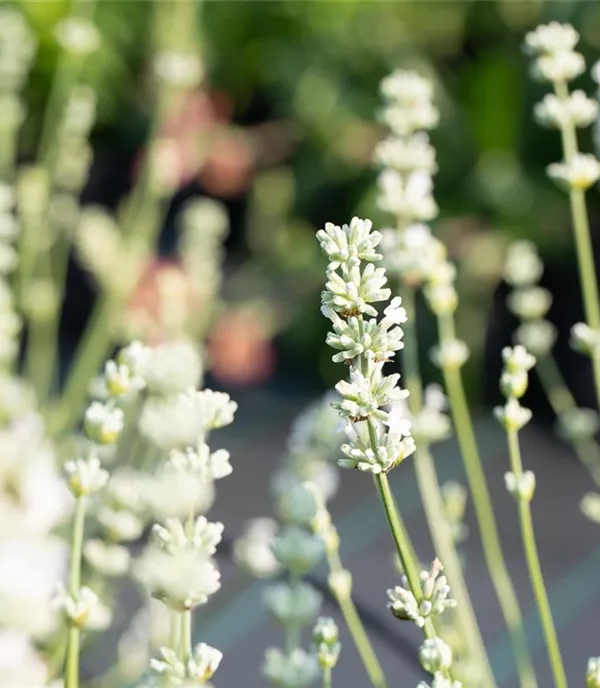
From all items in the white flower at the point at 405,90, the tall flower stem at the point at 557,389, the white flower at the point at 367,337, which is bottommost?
the white flower at the point at 367,337

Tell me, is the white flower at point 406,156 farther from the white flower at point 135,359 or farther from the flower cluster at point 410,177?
the white flower at point 135,359

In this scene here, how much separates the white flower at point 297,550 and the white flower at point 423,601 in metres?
A: 0.08

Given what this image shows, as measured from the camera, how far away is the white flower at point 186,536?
0.84 feet

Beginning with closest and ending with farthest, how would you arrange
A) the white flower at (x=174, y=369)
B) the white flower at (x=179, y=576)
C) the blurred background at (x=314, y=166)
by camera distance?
1. the white flower at (x=179, y=576)
2. the white flower at (x=174, y=369)
3. the blurred background at (x=314, y=166)

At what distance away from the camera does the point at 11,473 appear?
1.92 ft

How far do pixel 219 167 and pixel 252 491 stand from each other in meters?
0.53

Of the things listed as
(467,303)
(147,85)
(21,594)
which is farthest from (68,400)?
(147,85)

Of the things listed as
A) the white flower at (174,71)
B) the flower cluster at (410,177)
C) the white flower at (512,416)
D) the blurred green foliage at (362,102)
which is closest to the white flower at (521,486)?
the white flower at (512,416)

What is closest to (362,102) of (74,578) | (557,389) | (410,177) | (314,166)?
(314,166)

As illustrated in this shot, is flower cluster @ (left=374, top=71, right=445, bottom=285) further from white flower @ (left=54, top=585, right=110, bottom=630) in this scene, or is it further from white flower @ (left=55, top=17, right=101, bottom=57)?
white flower @ (left=55, top=17, right=101, bottom=57)

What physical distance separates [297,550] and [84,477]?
0.10m

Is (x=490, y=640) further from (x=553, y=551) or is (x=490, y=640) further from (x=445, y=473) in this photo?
(x=445, y=473)

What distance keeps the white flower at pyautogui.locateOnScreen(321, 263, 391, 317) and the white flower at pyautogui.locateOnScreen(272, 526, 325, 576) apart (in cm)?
13

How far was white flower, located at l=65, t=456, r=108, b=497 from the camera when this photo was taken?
0.99 feet
